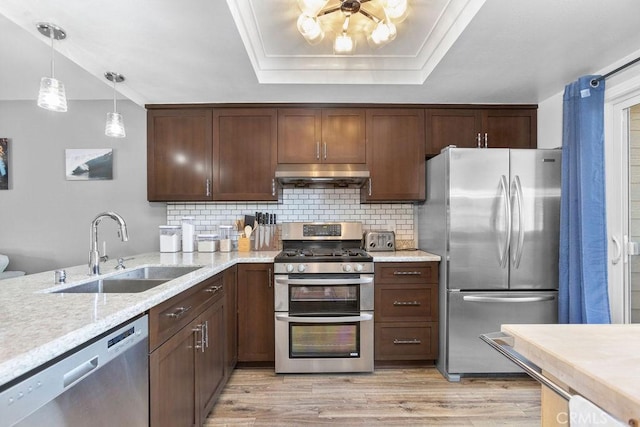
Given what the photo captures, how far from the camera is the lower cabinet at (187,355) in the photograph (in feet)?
4.61

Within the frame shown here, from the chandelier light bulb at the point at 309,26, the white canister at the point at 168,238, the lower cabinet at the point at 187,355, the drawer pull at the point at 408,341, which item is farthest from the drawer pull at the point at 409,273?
the white canister at the point at 168,238

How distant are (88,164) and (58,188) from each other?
0.40 m

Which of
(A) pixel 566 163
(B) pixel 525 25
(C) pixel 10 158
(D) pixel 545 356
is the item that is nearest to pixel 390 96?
(B) pixel 525 25

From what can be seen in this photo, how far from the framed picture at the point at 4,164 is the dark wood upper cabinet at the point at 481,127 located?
14.0 ft

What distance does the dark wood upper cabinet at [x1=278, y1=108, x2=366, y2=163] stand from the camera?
316 centimetres

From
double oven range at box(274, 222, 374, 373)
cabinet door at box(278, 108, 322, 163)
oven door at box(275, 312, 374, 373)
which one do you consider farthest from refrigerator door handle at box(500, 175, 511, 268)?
cabinet door at box(278, 108, 322, 163)

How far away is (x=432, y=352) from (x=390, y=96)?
228cm

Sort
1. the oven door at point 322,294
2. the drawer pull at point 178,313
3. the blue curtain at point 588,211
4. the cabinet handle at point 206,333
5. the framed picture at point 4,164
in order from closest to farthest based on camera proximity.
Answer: the drawer pull at point 178,313 → the cabinet handle at point 206,333 → the blue curtain at point 588,211 → the oven door at point 322,294 → the framed picture at point 4,164

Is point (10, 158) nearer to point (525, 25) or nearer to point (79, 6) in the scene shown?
point (79, 6)

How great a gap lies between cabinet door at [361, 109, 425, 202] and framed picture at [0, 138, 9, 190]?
3705 mm

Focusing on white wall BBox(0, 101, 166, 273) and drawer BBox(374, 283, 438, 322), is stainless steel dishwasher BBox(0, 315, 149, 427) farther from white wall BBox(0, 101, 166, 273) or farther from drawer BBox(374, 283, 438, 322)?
white wall BBox(0, 101, 166, 273)

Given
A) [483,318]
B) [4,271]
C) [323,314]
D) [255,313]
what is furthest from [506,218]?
[4,271]

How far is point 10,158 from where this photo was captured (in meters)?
3.38

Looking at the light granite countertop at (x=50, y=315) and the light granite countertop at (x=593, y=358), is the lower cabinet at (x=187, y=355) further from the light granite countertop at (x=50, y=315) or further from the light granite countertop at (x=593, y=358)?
the light granite countertop at (x=593, y=358)
